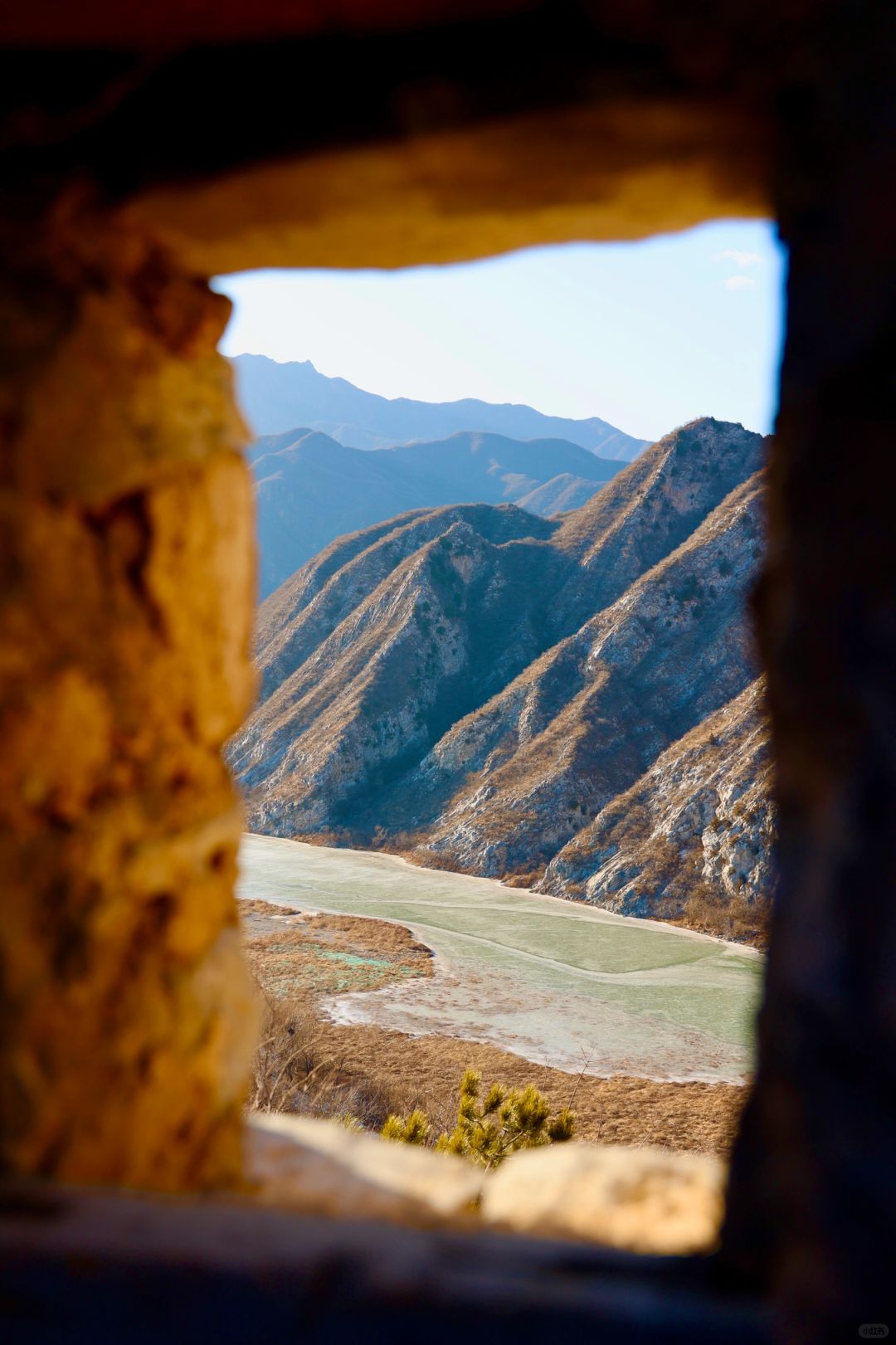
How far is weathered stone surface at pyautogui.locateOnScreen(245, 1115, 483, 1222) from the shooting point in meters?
1.57

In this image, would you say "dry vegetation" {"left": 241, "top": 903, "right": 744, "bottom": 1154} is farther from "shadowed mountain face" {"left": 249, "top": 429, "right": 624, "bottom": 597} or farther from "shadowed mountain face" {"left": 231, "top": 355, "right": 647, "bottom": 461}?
"shadowed mountain face" {"left": 231, "top": 355, "right": 647, "bottom": 461}

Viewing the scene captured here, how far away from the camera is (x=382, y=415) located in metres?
124

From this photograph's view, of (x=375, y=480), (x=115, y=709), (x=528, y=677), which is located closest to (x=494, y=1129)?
(x=115, y=709)

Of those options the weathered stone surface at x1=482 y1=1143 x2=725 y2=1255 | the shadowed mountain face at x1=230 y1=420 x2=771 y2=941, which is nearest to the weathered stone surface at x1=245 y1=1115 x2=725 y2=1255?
the weathered stone surface at x1=482 y1=1143 x2=725 y2=1255

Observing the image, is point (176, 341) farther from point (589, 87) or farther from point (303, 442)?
point (303, 442)

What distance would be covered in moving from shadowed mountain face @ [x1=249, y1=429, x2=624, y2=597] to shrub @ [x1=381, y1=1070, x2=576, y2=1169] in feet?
202

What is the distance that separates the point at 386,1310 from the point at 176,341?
1.33 meters

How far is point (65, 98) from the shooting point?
50.1 inches

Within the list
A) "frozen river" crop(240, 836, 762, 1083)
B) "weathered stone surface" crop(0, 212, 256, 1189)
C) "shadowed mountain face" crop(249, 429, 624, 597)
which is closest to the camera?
"weathered stone surface" crop(0, 212, 256, 1189)

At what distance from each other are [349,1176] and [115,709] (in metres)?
0.96

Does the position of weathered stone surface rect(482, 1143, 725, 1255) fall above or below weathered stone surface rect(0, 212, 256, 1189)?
below

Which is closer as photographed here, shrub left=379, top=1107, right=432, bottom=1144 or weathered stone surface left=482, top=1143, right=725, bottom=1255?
weathered stone surface left=482, top=1143, right=725, bottom=1255

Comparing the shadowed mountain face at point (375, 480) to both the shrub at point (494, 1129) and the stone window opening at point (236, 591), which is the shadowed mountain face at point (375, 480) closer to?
the shrub at point (494, 1129)

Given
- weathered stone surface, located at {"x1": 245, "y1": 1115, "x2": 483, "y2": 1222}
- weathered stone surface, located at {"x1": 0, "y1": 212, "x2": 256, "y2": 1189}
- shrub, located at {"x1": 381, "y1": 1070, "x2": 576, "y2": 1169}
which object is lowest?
shrub, located at {"x1": 381, "y1": 1070, "x2": 576, "y2": 1169}
